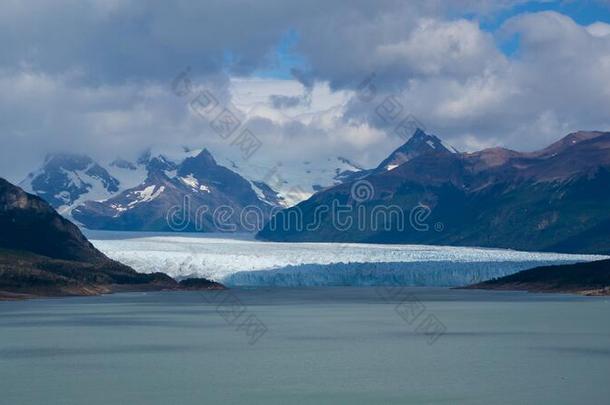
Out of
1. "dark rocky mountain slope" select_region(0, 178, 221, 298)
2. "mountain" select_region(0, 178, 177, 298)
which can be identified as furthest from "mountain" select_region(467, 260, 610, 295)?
"mountain" select_region(0, 178, 177, 298)

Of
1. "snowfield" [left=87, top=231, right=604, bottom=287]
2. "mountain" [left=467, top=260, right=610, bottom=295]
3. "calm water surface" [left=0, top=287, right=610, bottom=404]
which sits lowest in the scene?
"calm water surface" [left=0, top=287, right=610, bottom=404]

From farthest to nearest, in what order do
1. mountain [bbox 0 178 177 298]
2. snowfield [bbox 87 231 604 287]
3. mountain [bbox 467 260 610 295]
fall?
snowfield [bbox 87 231 604 287]
mountain [bbox 467 260 610 295]
mountain [bbox 0 178 177 298]

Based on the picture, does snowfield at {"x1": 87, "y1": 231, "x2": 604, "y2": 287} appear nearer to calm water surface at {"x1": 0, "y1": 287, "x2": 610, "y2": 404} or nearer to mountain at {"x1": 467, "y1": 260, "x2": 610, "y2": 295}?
mountain at {"x1": 467, "y1": 260, "x2": 610, "y2": 295}

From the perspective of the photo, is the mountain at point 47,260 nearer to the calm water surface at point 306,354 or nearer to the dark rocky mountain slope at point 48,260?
the dark rocky mountain slope at point 48,260

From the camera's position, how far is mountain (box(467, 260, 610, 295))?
137125 millimetres

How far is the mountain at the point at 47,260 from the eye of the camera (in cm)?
13275

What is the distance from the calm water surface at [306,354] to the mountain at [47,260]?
25869mm

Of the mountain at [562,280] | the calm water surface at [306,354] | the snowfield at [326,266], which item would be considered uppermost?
the snowfield at [326,266]

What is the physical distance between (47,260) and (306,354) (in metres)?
92.6

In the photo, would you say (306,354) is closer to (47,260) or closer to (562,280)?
(562,280)

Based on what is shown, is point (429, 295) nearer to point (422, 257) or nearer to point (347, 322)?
point (422, 257)

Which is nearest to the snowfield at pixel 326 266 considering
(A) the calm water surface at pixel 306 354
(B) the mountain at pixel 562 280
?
(B) the mountain at pixel 562 280

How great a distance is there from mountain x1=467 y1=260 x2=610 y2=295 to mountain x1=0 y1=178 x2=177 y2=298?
146 ft

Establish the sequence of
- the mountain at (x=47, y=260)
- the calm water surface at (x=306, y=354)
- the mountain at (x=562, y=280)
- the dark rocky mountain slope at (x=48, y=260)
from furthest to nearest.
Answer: the mountain at (x=562, y=280) < the mountain at (x=47, y=260) < the dark rocky mountain slope at (x=48, y=260) < the calm water surface at (x=306, y=354)
